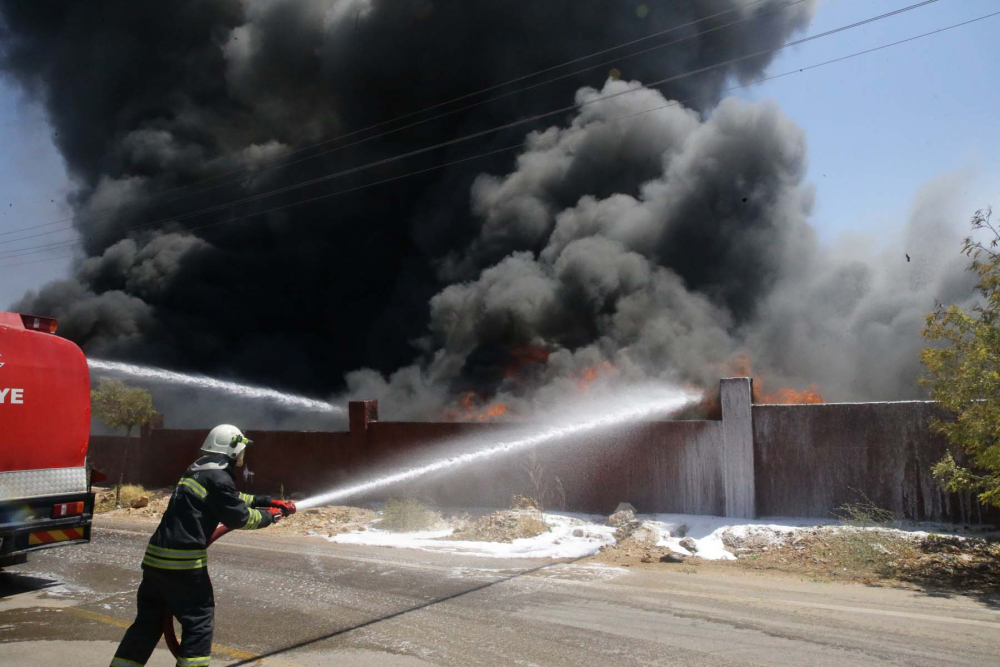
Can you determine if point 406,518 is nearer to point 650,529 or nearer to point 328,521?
point 328,521

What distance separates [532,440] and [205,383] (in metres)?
12.1

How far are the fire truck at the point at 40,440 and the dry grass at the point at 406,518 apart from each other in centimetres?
457

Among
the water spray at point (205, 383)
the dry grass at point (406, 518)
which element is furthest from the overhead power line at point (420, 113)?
the dry grass at point (406, 518)

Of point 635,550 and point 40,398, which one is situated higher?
point 40,398

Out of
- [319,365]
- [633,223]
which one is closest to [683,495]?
[633,223]

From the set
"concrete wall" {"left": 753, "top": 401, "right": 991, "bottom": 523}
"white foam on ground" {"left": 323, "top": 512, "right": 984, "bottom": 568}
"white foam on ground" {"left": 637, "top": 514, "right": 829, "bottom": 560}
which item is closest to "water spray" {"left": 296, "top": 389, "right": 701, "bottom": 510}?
"white foam on ground" {"left": 323, "top": 512, "right": 984, "bottom": 568}

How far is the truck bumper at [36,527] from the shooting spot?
21.2 ft

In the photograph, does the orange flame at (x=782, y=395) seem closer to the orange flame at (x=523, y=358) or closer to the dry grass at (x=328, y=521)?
the orange flame at (x=523, y=358)

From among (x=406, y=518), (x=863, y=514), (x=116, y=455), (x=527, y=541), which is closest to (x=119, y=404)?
(x=116, y=455)

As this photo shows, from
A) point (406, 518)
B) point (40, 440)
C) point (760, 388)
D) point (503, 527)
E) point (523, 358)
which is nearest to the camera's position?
point (40, 440)

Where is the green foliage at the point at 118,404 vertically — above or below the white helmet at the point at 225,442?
above

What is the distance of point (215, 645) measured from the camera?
504 centimetres

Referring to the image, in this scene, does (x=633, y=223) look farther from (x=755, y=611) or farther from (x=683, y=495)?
(x=755, y=611)

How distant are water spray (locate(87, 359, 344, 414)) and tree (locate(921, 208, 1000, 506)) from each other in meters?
16.5
